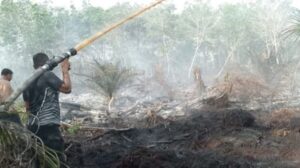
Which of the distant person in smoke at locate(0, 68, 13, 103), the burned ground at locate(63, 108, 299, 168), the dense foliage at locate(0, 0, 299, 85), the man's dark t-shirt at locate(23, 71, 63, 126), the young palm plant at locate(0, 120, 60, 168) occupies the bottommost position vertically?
the burned ground at locate(63, 108, 299, 168)

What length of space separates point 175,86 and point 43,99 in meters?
22.7

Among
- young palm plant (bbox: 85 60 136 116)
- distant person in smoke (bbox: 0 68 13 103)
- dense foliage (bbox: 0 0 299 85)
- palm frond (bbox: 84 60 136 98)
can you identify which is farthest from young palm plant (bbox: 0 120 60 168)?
dense foliage (bbox: 0 0 299 85)

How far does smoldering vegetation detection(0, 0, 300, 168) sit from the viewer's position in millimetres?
7203

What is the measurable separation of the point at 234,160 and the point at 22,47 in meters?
28.1

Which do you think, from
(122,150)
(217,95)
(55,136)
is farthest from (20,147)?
(217,95)

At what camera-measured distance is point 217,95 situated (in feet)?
41.0

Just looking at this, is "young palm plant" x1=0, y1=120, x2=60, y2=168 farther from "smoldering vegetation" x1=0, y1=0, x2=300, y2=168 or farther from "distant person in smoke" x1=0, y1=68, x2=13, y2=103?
"distant person in smoke" x1=0, y1=68, x2=13, y2=103

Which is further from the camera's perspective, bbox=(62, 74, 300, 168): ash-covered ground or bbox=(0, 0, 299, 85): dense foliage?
bbox=(0, 0, 299, 85): dense foliage

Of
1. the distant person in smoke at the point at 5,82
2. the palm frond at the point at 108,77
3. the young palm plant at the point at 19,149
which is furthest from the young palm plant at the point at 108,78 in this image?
the young palm plant at the point at 19,149

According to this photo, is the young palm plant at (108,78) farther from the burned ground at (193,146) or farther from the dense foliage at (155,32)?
the dense foliage at (155,32)

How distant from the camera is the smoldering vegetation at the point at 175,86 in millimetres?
7203

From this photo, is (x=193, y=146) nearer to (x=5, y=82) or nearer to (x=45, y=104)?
(x=45, y=104)

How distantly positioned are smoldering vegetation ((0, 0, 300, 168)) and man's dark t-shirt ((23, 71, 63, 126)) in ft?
4.50

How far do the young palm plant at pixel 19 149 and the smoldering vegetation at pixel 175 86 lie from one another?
2510mm
